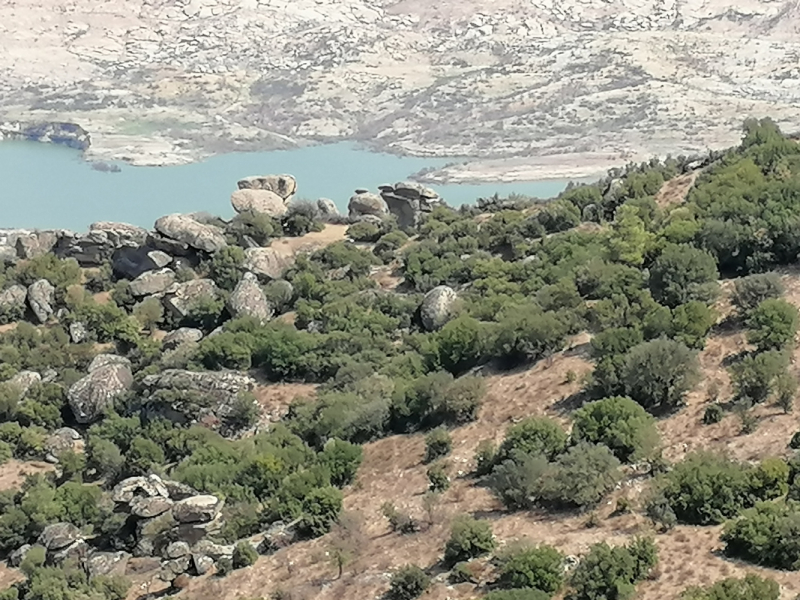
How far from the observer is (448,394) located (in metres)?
23.7

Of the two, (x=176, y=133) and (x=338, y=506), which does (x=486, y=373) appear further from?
(x=176, y=133)

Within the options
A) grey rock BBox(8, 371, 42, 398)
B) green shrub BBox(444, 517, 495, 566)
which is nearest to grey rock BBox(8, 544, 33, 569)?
green shrub BBox(444, 517, 495, 566)

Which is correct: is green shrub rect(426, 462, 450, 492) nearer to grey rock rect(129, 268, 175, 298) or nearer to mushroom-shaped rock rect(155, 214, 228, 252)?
grey rock rect(129, 268, 175, 298)

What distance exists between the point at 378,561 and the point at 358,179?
94.1 m

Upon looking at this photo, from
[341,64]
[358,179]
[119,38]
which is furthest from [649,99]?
[119,38]

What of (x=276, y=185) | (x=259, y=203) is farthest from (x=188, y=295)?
(x=276, y=185)

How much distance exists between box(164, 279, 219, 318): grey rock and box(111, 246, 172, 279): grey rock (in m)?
2.75

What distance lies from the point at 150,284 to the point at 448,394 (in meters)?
20.3

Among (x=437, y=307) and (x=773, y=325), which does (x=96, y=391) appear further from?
(x=773, y=325)

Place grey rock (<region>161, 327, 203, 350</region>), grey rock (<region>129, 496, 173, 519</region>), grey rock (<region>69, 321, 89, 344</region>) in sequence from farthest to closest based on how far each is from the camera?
grey rock (<region>69, 321, 89, 344</region>)
grey rock (<region>161, 327, 203, 350</region>)
grey rock (<region>129, 496, 173, 519</region>)

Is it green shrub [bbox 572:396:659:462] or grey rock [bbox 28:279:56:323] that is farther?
grey rock [bbox 28:279:56:323]

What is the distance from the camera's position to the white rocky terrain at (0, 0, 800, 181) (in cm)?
12112

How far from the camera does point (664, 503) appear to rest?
53.2 ft

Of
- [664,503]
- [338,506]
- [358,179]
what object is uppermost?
[664,503]
